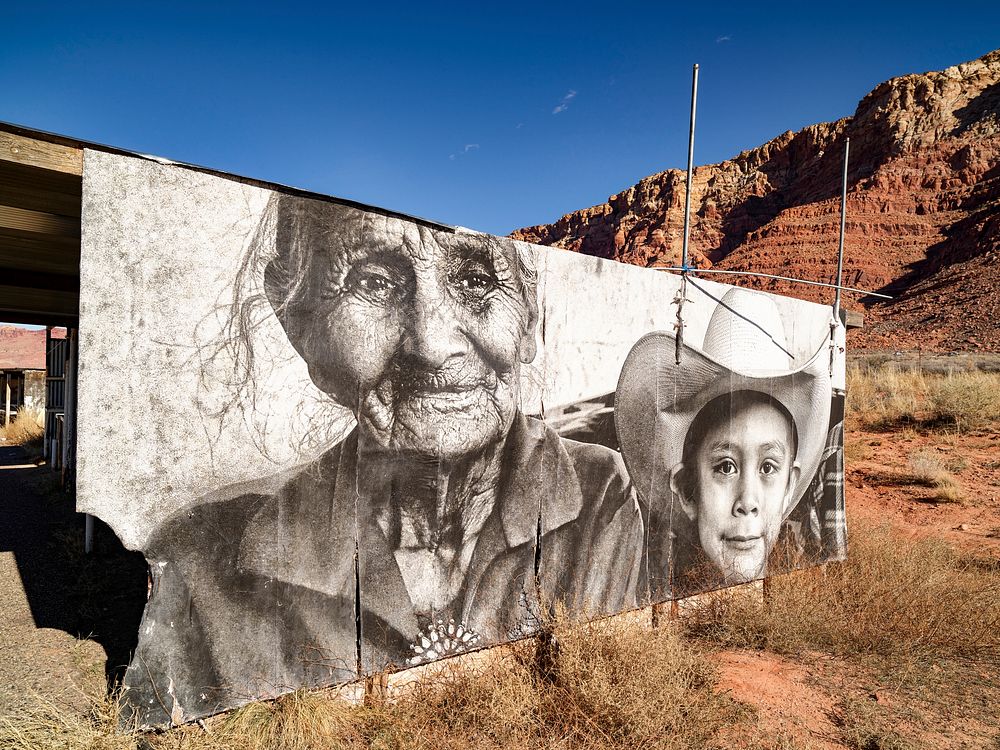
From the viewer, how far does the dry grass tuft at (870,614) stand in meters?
4.54

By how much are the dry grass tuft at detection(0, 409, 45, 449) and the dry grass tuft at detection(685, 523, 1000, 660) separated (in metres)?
19.9

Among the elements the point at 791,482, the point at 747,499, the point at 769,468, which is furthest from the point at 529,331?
the point at 791,482

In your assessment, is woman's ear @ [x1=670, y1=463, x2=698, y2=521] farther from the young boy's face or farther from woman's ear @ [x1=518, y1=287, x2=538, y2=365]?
woman's ear @ [x1=518, y1=287, x2=538, y2=365]

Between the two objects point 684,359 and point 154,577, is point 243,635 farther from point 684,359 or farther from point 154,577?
point 684,359

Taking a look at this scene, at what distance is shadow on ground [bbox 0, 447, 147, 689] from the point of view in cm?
443

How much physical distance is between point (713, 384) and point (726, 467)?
2.51ft

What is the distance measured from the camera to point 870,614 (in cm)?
487

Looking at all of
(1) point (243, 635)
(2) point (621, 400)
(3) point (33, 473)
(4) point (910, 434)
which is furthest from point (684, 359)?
(3) point (33, 473)

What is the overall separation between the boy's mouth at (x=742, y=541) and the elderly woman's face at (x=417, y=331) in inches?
107

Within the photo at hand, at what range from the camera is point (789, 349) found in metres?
5.77

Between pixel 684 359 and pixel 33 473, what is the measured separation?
1310 centimetres

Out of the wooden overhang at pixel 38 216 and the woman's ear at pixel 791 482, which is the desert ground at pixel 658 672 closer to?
the woman's ear at pixel 791 482

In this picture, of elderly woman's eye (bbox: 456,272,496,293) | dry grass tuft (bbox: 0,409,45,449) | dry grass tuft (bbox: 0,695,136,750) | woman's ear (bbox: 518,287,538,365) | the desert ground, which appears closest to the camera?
dry grass tuft (bbox: 0,695,136,750)

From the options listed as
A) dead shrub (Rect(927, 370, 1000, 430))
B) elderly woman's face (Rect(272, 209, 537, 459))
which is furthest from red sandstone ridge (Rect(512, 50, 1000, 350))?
elderly woman's face (Rect(272, 209, 537, 459))
